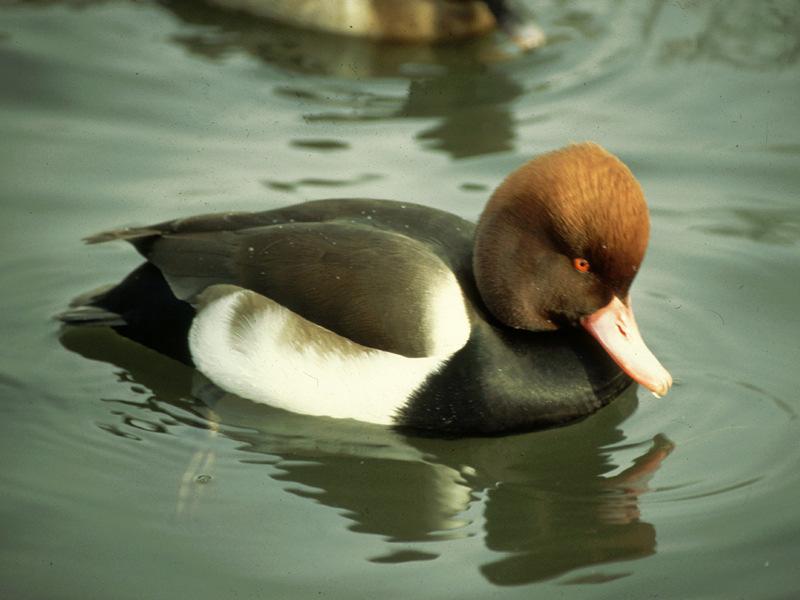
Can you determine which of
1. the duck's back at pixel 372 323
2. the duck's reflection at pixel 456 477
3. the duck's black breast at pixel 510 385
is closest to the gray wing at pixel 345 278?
the duck's back at pixel 372 323

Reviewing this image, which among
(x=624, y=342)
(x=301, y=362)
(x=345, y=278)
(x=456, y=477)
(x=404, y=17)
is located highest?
(x=404, y=17)

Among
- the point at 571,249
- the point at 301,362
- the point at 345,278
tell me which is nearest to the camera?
the point at 571,249

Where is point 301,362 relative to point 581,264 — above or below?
below

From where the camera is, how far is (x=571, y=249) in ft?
15.9

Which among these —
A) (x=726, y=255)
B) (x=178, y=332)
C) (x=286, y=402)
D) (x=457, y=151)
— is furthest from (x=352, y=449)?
(x=457, y=151)

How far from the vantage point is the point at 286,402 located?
5125 millimetres

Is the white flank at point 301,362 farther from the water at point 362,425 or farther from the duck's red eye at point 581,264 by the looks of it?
the duck's red eye at point 581,264

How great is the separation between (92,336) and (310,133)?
90.9 inches

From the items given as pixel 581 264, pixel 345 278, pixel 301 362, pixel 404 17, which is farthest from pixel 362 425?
pixel 404 17

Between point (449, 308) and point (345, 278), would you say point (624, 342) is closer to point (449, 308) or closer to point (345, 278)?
point (449, 308)

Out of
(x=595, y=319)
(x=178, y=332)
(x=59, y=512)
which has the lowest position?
(x=59, y=512)

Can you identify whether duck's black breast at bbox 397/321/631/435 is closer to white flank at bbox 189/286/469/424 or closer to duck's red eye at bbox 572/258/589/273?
white flank at bbox 189/286/469/424

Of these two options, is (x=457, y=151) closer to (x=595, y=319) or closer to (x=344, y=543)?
(x=595, y=319)

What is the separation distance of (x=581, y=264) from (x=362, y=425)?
3.31 ft
